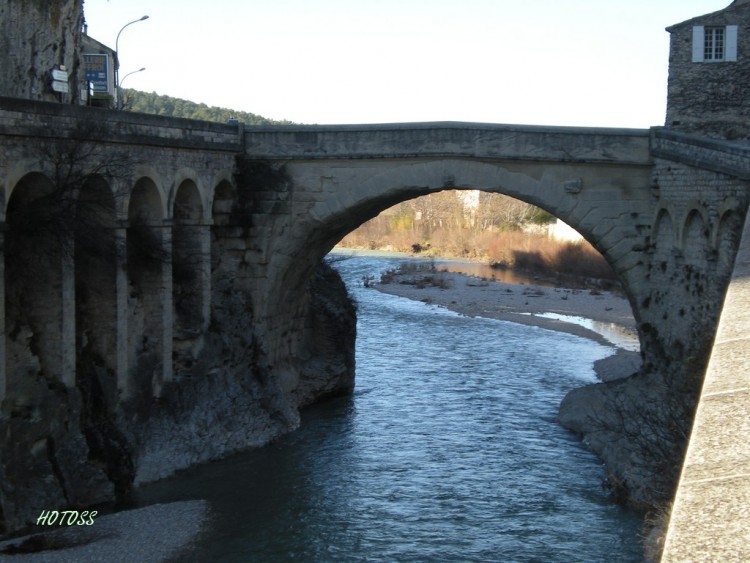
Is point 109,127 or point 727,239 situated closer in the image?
point 109,127

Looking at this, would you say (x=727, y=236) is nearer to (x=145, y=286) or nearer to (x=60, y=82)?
(x=145, y=286)

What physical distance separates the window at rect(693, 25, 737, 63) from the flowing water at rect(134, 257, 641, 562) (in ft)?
28.7

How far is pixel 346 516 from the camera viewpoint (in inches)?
516

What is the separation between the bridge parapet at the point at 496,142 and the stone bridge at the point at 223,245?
0.03 meters

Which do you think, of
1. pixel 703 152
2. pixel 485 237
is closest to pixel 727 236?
pixel 703 152

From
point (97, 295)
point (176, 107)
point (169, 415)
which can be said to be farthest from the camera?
point (176, 107)

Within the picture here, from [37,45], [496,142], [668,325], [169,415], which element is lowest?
[169,415]

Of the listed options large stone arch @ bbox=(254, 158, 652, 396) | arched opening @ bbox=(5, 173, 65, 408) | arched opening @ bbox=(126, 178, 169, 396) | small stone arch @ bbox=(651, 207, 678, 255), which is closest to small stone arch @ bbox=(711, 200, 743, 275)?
small stone arch @ bbox=(651, 207, 678, 255)

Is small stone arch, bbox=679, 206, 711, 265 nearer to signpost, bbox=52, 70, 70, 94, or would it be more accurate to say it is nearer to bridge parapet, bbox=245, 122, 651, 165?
bridge parapet, bbox=245, 122, 651, 165

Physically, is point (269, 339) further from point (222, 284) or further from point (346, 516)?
point (346, 516)

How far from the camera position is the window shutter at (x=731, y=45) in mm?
24984

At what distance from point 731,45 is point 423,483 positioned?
16037 mm

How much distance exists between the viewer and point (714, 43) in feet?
82.8

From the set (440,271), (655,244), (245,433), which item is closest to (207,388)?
(245,433)
